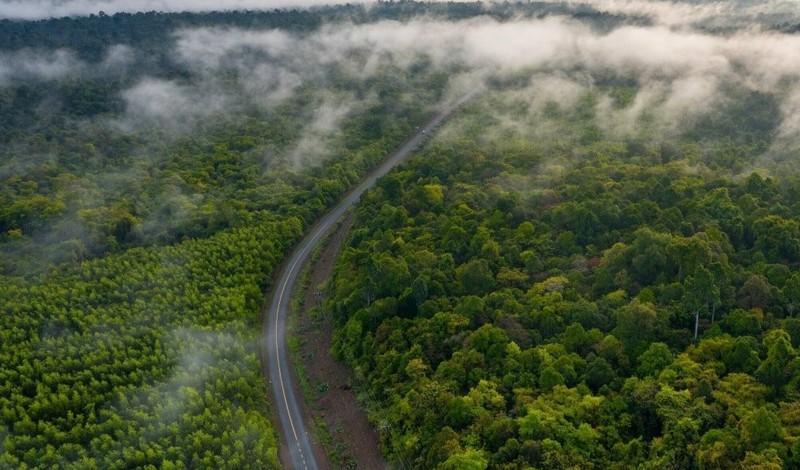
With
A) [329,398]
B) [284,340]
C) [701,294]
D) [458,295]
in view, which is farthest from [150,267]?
[701,294]

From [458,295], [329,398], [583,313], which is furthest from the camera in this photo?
[458,295]

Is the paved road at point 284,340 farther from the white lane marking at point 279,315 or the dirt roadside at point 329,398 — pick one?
the dirt roadside at point 329,398

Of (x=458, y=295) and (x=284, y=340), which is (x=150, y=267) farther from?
(x=458, y=295)

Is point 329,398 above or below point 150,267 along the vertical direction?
below

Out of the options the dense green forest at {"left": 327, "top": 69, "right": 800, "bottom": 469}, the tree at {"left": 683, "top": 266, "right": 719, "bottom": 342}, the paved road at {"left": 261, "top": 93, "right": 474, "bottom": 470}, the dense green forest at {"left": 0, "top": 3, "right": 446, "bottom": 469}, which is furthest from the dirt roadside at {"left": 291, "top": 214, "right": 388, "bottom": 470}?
the tree at {"left": 683, "top": 266, "right": 719, "bottom": 342}

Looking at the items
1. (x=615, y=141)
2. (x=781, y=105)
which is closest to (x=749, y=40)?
(x=781, y=105)

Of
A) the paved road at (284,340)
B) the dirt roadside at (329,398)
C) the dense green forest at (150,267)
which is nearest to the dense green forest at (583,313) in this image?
the dirt roadside at (329,398)
